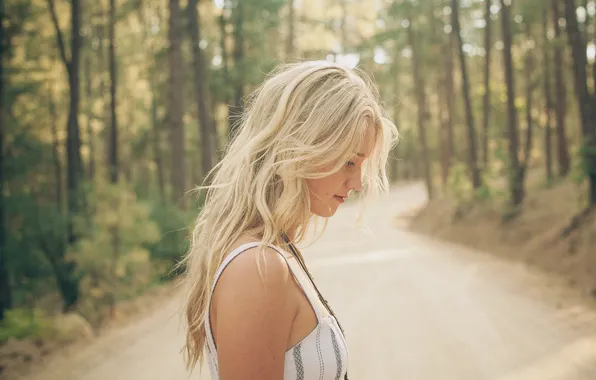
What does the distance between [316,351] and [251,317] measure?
0.30 meters

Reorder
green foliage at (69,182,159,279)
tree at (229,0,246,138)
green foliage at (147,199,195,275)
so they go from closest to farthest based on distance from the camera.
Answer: green foliage at (69,182,159,279) < green foliage at (147,199,195,275) < tree at (229,0,246,138)

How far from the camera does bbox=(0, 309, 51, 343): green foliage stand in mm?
9766

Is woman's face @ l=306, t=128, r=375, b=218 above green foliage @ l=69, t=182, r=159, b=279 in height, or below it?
above

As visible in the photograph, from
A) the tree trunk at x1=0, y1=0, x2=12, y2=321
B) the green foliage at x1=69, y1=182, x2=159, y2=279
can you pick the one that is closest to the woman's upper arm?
the green foliage at x1=69, y1=182, x2=159, y2=279

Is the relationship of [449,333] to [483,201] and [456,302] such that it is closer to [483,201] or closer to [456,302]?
[456,302]

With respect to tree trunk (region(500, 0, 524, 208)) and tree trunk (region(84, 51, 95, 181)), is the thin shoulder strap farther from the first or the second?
tree trunk (region(84, 51, 95, 181))

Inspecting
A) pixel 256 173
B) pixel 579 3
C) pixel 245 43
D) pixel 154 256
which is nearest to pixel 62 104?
pixel 245 43

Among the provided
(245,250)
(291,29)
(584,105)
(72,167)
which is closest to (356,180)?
(245,250)

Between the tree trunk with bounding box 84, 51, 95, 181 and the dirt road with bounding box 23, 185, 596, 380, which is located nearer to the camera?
the dirt road with bounding box 23, 185, 596, 380

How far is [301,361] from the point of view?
1667 millimetres

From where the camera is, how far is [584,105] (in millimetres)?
14633

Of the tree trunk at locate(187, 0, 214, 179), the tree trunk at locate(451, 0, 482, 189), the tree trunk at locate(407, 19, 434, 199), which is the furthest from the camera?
the tree trunk at locate(407, 19, 434, 199)

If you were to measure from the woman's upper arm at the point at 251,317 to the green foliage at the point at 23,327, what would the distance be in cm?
926

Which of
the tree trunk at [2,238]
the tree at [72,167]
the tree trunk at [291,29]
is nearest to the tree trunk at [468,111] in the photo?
the tree trunk at [291,29]
